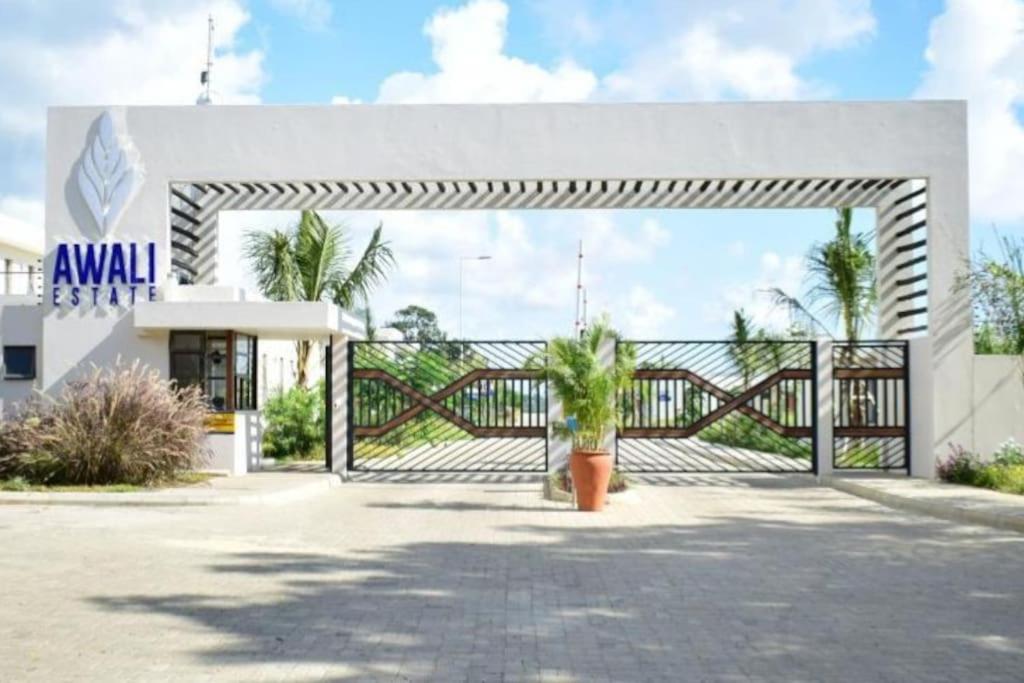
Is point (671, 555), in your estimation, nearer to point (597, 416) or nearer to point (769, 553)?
point (769, 553)

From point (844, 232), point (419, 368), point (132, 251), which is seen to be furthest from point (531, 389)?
point (844, 232)

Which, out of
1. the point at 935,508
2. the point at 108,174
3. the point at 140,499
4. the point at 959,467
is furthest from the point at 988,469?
the point at 108,174

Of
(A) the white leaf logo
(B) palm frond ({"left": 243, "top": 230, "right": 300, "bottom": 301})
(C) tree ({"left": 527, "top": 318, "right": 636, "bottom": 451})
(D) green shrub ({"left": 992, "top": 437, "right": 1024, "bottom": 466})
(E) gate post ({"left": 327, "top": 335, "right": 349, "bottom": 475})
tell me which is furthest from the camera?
(B) palm frond ({"left": 243, "top": 230, "right": 300, "bottom": 301})

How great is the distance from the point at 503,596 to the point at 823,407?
510 inches

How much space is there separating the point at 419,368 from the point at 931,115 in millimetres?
10766

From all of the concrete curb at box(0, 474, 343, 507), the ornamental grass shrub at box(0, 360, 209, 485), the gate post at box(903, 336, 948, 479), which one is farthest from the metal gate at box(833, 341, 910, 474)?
the ornamental grass shrub at box(0, 360, 209, 485)

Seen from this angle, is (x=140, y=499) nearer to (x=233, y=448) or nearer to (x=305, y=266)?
(x=233, y=448)

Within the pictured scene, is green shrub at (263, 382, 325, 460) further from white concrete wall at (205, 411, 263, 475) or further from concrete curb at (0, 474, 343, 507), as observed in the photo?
concrete curb at (0, 474, 343, 507)

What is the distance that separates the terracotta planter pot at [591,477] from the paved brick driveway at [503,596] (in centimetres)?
77

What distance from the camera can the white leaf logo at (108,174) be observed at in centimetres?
2066

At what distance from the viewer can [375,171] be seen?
20.5 m

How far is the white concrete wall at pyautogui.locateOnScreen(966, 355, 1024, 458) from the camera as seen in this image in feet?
65.8

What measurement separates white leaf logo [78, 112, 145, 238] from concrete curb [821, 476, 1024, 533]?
13691 mm

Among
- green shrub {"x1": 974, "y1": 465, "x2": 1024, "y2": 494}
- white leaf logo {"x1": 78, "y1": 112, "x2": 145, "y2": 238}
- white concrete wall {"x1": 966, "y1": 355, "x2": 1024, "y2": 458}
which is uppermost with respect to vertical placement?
white leaf logo {"x1": 78, "y1": 112, "x2": 145, "y2": 238}
